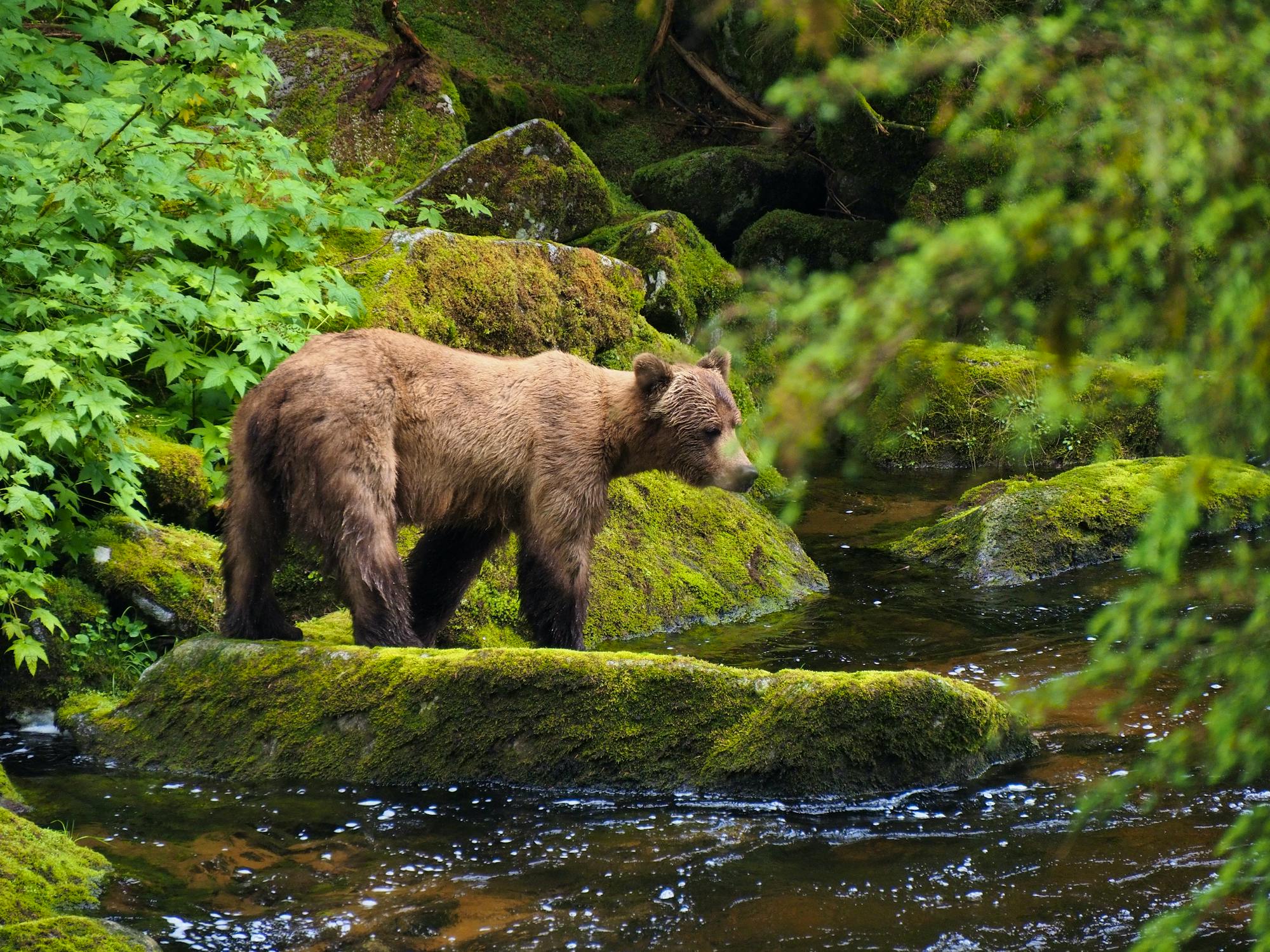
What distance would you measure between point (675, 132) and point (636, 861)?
63.6 ft

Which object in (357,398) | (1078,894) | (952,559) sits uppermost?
(357,398)

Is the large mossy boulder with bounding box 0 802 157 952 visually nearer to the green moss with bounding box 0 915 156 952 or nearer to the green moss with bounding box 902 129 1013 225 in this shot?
the green moss with bounding box 0 915 156 952

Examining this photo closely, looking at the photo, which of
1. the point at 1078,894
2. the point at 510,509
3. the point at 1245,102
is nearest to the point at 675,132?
the point at 510,509

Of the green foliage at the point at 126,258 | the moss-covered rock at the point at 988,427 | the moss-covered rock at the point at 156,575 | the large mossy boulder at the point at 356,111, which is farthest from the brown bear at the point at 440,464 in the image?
the moss-covered rock at the point at 988,427

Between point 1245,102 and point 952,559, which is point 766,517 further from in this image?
point 1245,102

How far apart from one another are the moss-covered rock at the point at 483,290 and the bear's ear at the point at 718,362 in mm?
2523

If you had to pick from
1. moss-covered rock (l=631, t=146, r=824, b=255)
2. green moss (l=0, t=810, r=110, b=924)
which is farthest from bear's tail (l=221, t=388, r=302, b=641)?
moss-covered rock (l=631, t=146, r=824, b=255)

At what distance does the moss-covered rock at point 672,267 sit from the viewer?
1251cm

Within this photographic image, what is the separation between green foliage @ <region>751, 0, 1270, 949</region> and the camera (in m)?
2.05

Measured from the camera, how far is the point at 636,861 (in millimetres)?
5023

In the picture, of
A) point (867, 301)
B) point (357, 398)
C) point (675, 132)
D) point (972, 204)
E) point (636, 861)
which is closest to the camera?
point (867, 301)

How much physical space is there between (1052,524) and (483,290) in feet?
17.6

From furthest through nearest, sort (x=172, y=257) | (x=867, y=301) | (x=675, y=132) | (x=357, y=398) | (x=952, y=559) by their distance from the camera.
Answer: (x=675, y=132), (x=952, y=559), (x=172, y=257), (x=357, y=398), (x=867, y=301)

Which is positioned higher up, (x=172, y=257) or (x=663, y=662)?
(x=172, y=257)
